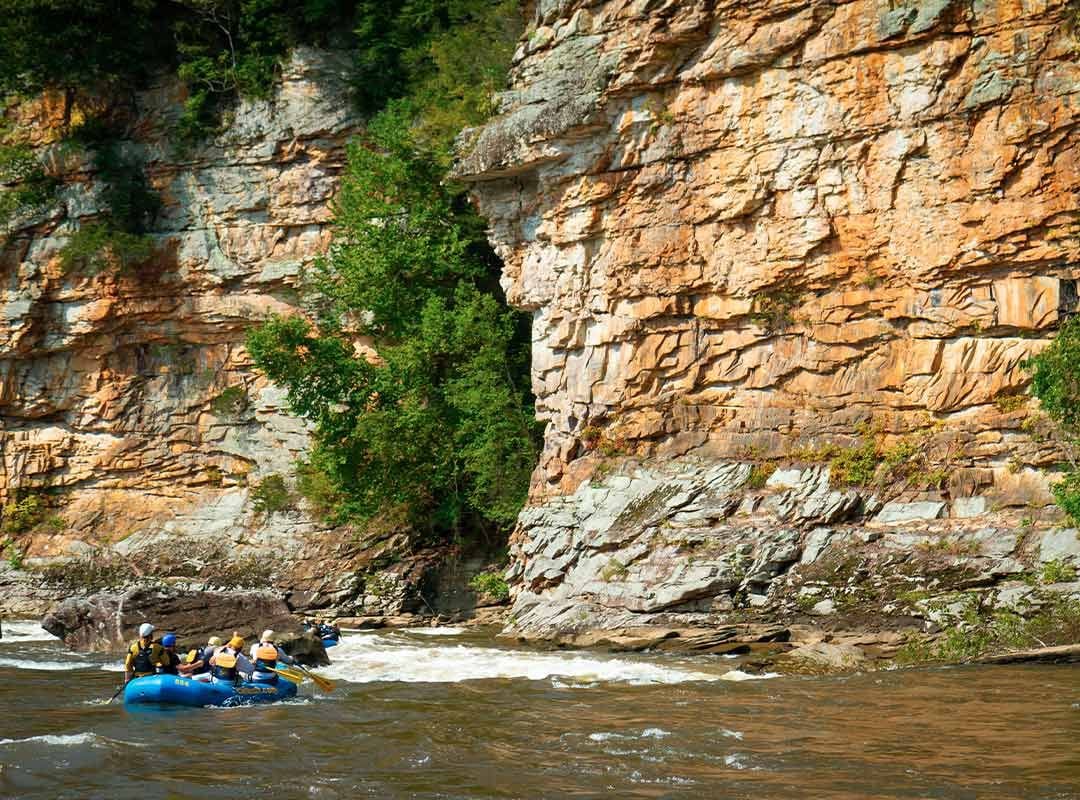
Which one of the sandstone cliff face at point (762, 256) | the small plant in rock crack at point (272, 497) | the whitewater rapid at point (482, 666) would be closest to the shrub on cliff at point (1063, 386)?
the sandstone cliff face at point (762, 256)

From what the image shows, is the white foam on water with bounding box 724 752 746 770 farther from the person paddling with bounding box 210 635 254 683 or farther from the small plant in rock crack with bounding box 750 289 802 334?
the small plant in rock crack with bounding box 750 289 802 334

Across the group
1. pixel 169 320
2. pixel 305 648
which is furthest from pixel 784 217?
pixel 169 320

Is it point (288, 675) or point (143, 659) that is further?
point (288, 675)

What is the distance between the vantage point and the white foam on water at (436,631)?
86.6 feet

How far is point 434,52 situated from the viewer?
3325 centimetres

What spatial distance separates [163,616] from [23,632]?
6433 millimetres

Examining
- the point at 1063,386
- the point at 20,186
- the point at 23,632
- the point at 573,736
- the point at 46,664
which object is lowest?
the point at 23,632

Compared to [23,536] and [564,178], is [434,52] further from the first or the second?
[23,536]

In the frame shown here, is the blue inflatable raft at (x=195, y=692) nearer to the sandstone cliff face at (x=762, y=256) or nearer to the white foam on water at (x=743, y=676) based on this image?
the white foam on water at (x=743, y=676)

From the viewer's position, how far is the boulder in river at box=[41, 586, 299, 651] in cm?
2356

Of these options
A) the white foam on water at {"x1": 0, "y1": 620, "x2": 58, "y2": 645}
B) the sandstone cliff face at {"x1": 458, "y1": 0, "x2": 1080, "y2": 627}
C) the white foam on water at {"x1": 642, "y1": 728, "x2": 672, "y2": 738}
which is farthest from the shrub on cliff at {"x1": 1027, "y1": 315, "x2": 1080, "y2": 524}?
the white foam on water at {"x1": 0, "y1": 620, "x2": 58, "y2": 645}

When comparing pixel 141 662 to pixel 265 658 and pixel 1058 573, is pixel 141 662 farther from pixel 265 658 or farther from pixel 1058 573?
pixel 1058 573

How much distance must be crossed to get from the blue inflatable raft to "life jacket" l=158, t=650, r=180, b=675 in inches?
32.8

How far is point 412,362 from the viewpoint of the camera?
30.8m
